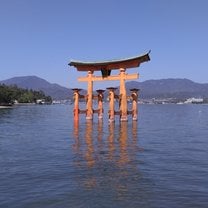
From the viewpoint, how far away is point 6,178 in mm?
14766

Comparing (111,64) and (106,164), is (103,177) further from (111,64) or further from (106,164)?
(111,64)

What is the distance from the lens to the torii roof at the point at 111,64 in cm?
4633

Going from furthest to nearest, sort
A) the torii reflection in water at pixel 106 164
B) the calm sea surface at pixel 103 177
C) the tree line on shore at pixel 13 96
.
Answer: the tree line on shore at pixel 13 96 → the torii reflection in water at pixel 106 164 → the calm sea surface at pixel 103 177

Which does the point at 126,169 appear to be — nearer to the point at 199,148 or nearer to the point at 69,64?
the point at 199,148

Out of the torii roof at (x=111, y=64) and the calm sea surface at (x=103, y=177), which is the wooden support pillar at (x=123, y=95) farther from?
the calm sea surface at (x=103, y=177)

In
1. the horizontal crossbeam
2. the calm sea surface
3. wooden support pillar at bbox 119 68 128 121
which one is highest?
the horizontal crossbeam

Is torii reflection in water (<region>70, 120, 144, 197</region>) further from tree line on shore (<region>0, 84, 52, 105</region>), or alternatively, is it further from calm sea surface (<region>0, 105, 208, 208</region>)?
tree line on shore (<region>0, 84, 52, 105</region>)

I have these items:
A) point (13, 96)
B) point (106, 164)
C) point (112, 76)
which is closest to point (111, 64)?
point (112, 76)

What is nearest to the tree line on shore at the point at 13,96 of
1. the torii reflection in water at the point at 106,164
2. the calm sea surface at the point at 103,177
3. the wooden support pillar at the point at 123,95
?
the wooden support pillar at the point at 123,95

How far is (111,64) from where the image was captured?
160 feet

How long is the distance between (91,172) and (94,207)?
5007mm

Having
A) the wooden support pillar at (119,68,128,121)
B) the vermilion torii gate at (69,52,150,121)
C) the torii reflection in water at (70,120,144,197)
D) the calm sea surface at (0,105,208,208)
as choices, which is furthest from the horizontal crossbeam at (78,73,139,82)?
the calm sea surface at (0,105,208,208)

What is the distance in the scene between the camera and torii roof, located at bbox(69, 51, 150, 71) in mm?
46331

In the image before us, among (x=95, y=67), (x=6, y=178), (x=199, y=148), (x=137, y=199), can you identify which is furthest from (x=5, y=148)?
(x=95, y=67)
